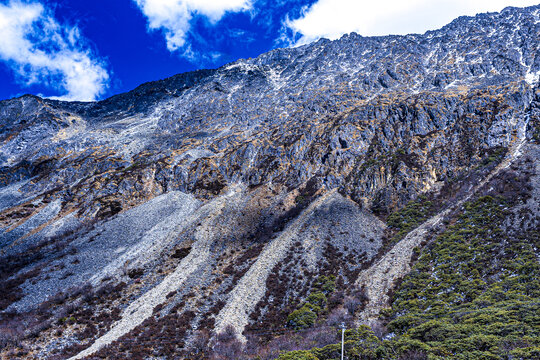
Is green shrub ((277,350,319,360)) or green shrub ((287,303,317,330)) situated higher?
green shrub ((277,350,319,360))

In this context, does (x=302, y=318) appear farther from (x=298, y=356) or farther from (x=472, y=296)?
(x=472, y=296)

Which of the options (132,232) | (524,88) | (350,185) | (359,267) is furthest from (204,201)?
(524,88)

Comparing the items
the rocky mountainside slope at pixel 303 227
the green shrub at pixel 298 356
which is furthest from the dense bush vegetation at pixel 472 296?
the rocky mountainside slope at pixel 303 227

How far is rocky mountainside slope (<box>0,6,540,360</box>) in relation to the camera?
29633 millimetres

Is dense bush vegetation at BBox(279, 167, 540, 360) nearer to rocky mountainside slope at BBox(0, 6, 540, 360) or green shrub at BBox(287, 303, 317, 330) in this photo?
rocky mountainside slope at BBox(0, 6, 540, 360)

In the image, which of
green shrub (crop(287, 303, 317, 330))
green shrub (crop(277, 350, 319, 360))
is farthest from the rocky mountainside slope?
green shrub (crop(277, 350, 319, 360))

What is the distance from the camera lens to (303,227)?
177 feet

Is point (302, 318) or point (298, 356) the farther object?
point (302, 318)

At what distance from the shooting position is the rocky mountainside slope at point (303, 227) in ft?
97.2

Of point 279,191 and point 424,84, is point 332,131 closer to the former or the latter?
point 279,191

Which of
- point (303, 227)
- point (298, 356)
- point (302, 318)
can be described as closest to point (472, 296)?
point (302, 318)

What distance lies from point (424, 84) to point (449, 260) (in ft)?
312

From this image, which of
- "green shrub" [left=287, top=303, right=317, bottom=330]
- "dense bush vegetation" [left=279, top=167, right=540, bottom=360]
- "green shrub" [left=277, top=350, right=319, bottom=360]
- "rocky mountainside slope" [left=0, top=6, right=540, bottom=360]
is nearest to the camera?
"dense bush vegetation" [left=279, top=167, right=540, bottom=360]

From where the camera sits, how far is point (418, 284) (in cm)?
3297
